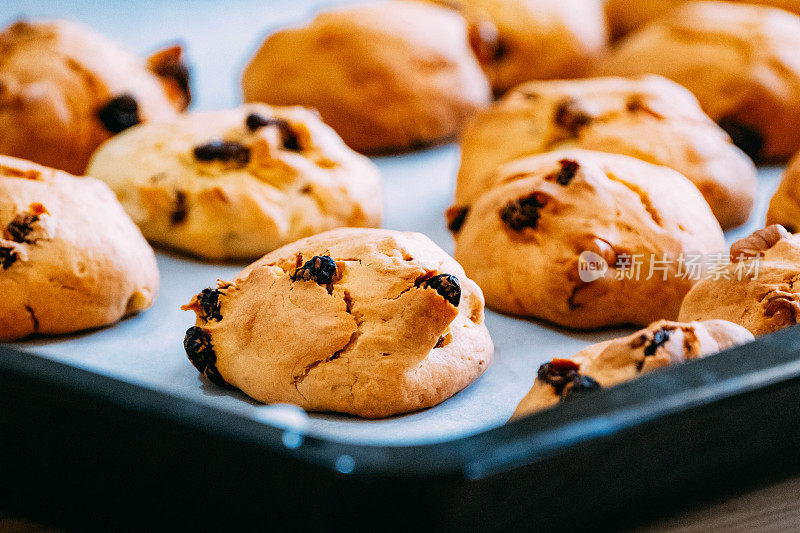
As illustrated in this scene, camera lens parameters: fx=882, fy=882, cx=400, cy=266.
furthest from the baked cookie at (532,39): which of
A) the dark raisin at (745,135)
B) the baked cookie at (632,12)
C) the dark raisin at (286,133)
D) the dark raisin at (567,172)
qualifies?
the dark raisin at (567,172)

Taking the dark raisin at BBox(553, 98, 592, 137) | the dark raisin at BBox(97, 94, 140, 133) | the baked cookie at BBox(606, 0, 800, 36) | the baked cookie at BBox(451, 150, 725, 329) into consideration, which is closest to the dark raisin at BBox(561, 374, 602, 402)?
the baked cookie at BBox(451, 150, 725, 329)

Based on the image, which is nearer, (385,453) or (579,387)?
(385,453)

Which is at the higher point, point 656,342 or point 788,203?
point 656,342

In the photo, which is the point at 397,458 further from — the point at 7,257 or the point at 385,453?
the point at 7,257

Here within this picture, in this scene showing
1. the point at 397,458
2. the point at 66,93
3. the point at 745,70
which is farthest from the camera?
the point at 745,70

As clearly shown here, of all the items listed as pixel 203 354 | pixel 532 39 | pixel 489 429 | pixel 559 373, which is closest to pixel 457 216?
pixel 203 354

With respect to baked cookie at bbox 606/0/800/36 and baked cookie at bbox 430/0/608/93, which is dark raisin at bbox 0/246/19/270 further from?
baked cookie at bbox 606/0/800/36
